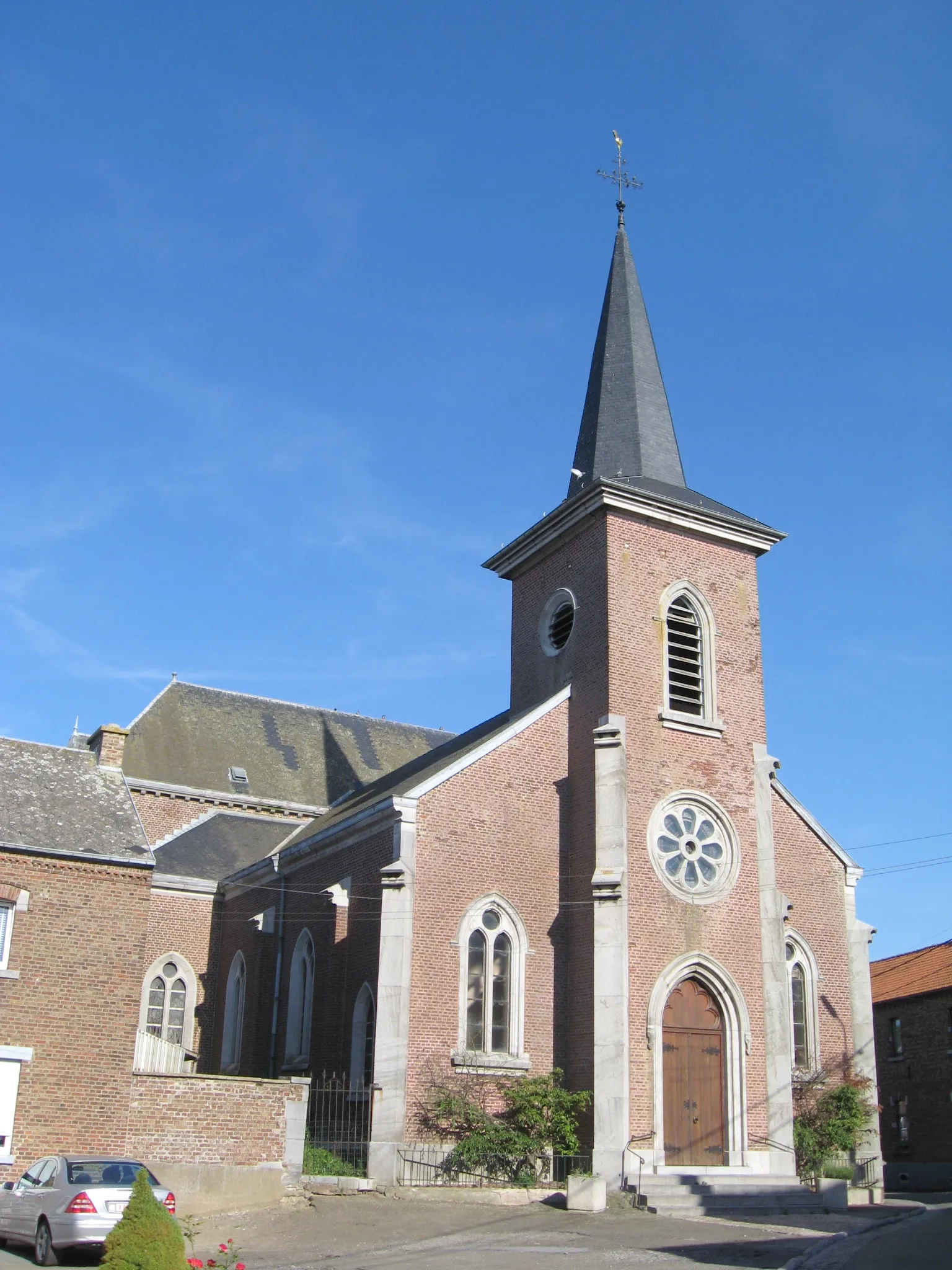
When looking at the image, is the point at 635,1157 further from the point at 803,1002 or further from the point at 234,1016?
the point at 234,1016

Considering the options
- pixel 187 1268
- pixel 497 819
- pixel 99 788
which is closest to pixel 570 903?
pixel 497 819

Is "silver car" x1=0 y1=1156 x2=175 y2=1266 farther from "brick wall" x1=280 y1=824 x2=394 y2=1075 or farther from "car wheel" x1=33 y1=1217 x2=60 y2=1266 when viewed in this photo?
"brick wall" x1=280 y1=824 x2=394 y2=1075

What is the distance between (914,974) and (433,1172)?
23012mm

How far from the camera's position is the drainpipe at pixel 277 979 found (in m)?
26.9

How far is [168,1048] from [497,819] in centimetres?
874

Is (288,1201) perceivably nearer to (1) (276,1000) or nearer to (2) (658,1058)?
(2) (658,1058)

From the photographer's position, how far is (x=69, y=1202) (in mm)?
14328

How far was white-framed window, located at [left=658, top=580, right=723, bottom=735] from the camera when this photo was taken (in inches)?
965

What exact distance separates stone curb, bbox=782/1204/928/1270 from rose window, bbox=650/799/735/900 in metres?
6.01

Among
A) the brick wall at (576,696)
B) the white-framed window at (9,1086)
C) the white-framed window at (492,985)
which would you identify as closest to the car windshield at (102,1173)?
the white-framed window at (9,1086)

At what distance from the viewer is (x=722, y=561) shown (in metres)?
26.5

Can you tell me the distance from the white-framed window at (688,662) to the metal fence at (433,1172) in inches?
325

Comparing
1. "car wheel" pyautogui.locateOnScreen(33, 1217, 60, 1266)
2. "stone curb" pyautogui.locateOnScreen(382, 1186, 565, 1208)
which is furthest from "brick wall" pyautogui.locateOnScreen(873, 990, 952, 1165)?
"car wheel" pyautogui.locateOnScreen(33, 1217, 60, 1266)

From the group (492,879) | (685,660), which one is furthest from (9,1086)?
(685,660)
